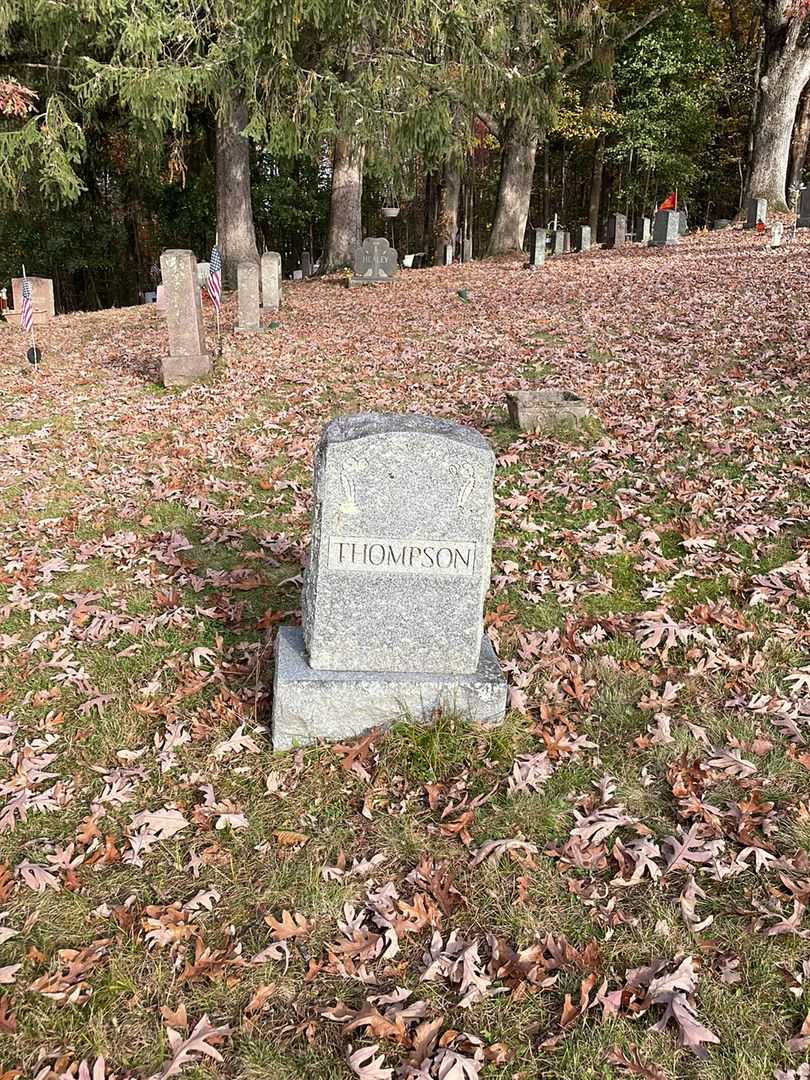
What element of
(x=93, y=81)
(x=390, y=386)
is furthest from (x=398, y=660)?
(x=93, y=81)

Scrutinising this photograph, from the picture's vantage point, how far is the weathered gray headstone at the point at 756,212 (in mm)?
22391

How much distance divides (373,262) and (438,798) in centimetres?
1860

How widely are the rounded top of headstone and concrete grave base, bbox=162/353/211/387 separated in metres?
7.99

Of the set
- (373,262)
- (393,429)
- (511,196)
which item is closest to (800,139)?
(511,196)

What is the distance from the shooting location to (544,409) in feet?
25.5

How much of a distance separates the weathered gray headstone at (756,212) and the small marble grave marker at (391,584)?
22623mm

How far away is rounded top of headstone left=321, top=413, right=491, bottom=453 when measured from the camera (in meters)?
3.49

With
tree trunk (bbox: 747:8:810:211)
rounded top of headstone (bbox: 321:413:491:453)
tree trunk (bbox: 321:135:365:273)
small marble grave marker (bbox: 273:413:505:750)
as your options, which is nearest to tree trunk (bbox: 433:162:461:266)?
tree trunk (bbox: 321:135:365:273)

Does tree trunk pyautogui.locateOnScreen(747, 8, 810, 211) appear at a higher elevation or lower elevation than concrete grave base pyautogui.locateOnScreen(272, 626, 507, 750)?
higher

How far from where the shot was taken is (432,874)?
123 inches

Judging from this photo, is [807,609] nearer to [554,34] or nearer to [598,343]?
[598,343]

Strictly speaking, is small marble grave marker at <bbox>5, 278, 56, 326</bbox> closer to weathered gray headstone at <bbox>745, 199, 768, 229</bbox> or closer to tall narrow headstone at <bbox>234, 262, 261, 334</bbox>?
tall narrow headstone at <bbox>234, 262, 261, 334</bbox>

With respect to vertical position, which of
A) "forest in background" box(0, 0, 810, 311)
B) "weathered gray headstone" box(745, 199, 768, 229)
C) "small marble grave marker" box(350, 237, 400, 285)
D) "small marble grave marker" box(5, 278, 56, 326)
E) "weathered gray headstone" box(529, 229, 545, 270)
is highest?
"forest in background" box(0, 0, 810, 311)

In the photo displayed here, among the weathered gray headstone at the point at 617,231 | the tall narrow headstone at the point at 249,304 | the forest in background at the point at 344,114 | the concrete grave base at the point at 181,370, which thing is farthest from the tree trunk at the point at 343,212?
the concrete grave base at the point at 181,370
